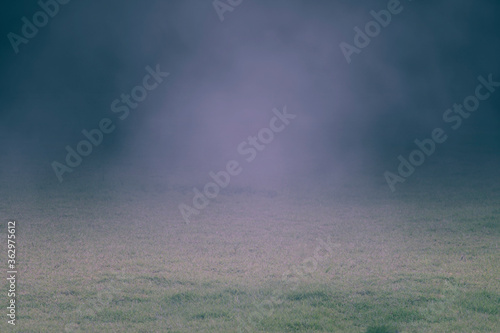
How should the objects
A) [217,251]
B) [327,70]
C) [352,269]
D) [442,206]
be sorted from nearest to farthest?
[352,269] < [217,251] < [442,206] < [327,70]

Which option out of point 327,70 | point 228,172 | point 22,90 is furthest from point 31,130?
point 327,70

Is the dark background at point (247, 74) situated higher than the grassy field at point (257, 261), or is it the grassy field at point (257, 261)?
the dark background at point (247, 74)

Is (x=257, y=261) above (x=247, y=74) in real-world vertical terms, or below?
below

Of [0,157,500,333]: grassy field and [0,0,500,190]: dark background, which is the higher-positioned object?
[0,0,500,190]: dark background

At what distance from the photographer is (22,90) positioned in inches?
502

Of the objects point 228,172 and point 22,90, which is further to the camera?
point 22,90

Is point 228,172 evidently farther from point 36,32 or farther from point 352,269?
point 36,32

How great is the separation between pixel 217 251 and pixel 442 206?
12.3 ft

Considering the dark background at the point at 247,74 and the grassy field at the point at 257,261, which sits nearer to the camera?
the grassy field at the point at 257,261

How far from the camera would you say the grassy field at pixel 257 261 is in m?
3.71

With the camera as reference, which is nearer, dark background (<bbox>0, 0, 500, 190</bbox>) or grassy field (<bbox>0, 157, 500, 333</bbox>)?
grassy field (<bbox>0, 157, 500, 333</bbox>)

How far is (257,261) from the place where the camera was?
4895 mm

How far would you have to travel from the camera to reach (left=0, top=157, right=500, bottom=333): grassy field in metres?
3.71

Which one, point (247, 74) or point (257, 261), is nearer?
point (257, 261)
